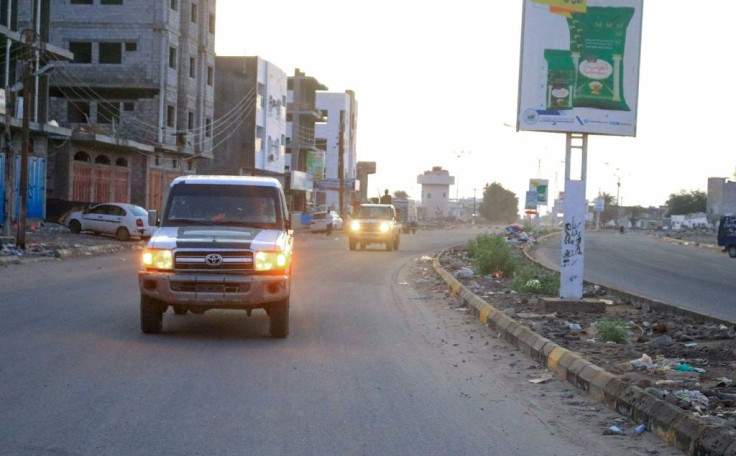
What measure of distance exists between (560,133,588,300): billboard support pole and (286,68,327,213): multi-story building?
70.0 metres

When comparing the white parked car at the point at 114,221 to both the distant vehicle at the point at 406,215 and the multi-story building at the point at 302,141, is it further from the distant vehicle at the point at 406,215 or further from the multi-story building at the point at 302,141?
the multi-story building at the point at 302,141

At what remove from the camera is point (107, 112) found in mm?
56156

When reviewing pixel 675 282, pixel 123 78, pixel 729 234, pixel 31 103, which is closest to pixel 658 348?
pixel 675 282

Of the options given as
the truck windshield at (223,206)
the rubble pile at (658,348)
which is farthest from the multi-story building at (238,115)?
the truck windshield at (223,206)

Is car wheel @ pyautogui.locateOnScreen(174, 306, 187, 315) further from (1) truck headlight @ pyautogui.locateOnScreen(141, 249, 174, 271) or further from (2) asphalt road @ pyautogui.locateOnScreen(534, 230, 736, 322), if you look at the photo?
(2) asphalt road @ pyautogui.locateOnScreen(534, 230, 736, 322)

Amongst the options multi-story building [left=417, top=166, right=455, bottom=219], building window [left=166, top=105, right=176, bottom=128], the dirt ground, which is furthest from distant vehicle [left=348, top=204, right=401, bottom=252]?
multi-story building [left=417, top=166, right=455, bottom=219]

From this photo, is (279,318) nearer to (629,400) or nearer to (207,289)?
(207,289)

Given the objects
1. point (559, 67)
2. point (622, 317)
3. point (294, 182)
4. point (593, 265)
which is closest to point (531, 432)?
point (622, 317)

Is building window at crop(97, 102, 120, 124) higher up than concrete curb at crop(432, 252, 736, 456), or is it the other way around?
building window at crop(97, 102, 120, 124)

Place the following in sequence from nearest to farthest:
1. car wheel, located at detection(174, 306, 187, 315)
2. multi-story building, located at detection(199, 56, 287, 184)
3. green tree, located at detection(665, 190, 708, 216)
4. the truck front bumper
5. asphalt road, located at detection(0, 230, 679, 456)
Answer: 1. asphalt road, located at detection(0, 230, 679, 456)
2. the truck front bumper
3. car wheel, located at detection(174, 306, 187, 315)
4. multi-story building, located at detection(199, 56, 287, 184)
5. green tree, located at detection(665, 190, 708, 216)

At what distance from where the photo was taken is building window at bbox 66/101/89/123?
5516cm

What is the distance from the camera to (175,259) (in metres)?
11.3

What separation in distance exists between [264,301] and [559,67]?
6836 mm

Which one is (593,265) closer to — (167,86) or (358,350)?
(358,350)
